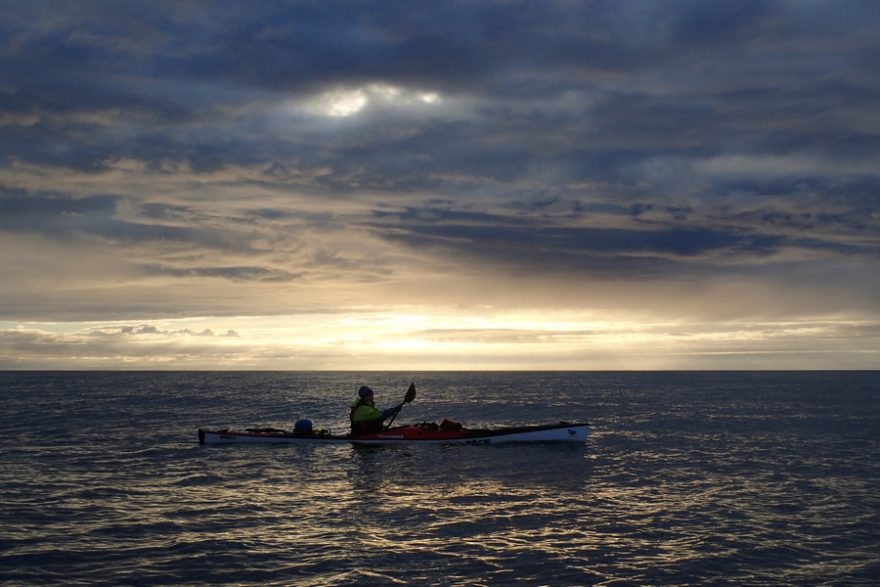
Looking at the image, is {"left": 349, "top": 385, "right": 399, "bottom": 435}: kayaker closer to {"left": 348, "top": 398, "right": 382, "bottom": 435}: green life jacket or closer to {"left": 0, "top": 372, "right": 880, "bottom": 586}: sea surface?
{"left": 348, "top": 398, "right": 382, "bottom": 435}: green life jacket

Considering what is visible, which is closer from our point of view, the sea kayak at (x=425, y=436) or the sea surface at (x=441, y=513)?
the sea surface at (x=441, y=513)

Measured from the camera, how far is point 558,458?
1401 inches

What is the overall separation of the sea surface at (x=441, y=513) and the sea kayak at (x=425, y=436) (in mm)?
620

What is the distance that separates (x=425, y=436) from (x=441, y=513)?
57.8 ft

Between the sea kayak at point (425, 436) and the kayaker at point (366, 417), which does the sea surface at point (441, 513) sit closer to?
the sea kayak at point (425, 436)

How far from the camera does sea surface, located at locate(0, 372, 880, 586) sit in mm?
16531

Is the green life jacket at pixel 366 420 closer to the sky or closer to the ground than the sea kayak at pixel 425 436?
closer to the sky

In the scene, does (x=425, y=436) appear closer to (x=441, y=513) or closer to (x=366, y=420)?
(x=366, y=420)

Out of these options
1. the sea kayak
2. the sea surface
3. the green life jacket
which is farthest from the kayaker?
the sea surface

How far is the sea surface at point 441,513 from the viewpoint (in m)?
16.5

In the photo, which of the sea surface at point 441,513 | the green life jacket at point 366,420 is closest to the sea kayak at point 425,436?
the green life jacket at point 366,420

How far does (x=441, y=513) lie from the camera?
22609 mm

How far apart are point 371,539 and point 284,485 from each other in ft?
31.4

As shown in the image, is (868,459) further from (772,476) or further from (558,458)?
(558,458)
